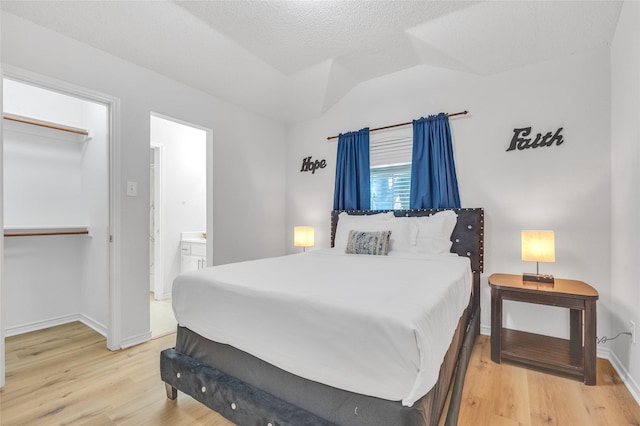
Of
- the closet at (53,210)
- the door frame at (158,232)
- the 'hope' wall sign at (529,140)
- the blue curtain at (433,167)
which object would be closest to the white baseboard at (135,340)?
the closet at (53,210)

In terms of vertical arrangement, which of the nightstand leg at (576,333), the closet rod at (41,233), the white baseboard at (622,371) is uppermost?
the closet rod at (41,233)

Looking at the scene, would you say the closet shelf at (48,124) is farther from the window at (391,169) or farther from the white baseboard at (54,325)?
the window at (391,169)

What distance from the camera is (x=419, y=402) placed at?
1.04 m

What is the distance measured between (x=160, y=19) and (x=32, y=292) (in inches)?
112

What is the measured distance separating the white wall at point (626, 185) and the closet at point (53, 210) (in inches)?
155

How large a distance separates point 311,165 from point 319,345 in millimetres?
3073

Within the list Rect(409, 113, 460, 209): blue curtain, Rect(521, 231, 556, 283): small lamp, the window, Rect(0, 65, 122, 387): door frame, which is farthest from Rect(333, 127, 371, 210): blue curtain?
Rect(0, 65, 122, 387): door frame

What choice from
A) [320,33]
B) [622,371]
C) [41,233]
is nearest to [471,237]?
[622,371]

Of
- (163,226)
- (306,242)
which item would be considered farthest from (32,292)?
(306,242)

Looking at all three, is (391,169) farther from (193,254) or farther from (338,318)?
(193,254)

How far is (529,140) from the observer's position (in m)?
2.65

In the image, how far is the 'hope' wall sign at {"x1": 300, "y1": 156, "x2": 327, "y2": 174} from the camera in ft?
12.9

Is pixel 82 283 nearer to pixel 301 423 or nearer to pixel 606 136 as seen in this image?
pixel 301 423

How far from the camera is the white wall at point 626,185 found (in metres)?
1.82
